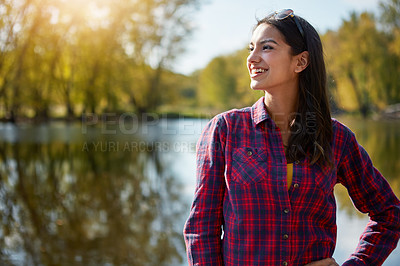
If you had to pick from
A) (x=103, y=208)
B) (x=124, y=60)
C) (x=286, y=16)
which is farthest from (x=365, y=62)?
(x=286, y=16)

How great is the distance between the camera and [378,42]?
33531mm

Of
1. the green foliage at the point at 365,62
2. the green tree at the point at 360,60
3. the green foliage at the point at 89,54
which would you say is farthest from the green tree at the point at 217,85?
the green foliage at the point at 365,62

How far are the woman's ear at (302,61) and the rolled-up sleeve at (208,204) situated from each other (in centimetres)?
33

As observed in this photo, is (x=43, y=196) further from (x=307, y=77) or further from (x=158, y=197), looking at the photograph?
(x=307, y=77)

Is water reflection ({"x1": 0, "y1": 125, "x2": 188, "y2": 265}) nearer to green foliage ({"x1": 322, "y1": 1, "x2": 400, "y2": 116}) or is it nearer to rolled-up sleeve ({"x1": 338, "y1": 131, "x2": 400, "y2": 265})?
rolled-up sleeve ({"x1": 338, "y1": 131, "x2": 400, "y2": 265})

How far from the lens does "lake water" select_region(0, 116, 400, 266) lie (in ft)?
13.6

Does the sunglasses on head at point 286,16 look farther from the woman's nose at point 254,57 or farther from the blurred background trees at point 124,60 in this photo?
the blurred background trees at point 124,60

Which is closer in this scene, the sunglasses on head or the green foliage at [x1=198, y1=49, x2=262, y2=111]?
the sunglasses on head

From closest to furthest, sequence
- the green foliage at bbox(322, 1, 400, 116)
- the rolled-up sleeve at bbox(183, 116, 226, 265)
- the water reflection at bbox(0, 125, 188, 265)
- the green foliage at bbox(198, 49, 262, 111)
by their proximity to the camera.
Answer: the rolled-up sleeve at bbox(183, 116, 226, 265) → the water reflection at bbox(0, 125, 188, 265) → the green foliage at bbox(322, 1, 400, 116) → the green foliage at bbox(198, 49, 262, 111)

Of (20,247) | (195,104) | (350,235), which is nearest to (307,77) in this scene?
(350,235)

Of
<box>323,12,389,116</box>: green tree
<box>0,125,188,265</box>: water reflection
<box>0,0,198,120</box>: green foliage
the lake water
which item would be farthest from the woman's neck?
<box>323,12,389,116</box>: green tree

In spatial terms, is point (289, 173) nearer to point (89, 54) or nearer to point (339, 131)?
point (339, 131)

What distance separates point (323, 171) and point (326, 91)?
286 mm

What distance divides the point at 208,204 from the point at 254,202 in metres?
0.13
